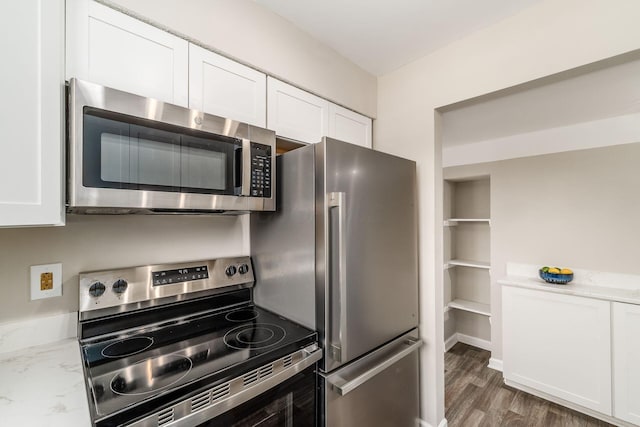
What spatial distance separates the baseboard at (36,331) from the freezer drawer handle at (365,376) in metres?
1.08

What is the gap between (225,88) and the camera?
1.32 m

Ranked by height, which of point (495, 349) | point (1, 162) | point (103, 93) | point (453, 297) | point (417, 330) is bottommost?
point (495, 349)

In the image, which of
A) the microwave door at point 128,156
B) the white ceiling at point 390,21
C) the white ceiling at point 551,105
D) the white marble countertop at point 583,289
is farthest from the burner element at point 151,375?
the white marble countertop at point 583,289

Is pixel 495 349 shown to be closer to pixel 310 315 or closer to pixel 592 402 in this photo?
pixel 592 402

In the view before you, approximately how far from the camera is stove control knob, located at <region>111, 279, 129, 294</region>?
1.14 m

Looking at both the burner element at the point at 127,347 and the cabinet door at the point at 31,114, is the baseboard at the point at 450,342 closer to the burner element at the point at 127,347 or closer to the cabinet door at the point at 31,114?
the burner element at the point at 127,347

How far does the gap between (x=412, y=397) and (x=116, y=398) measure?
1552 mm

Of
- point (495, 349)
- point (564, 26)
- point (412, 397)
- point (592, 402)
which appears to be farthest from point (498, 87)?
point (495, 349)

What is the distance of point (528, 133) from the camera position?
289cm

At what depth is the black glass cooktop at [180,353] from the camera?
77 centimetres

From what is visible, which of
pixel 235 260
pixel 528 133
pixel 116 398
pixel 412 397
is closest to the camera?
pixel 116 398

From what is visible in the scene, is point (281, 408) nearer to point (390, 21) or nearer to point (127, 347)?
point (127, 347)

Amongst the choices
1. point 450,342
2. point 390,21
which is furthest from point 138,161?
point 450,342

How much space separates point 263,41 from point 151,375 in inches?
59.8
